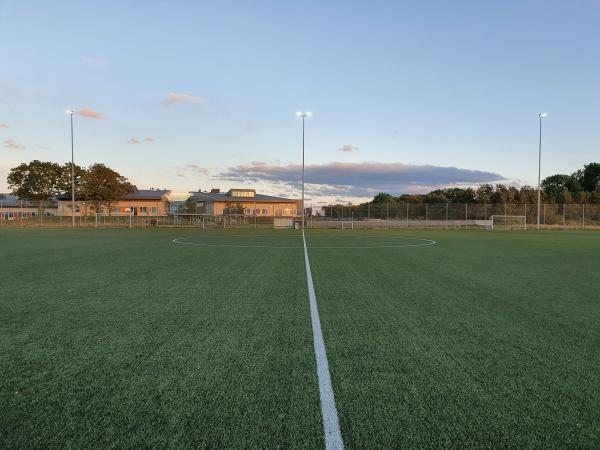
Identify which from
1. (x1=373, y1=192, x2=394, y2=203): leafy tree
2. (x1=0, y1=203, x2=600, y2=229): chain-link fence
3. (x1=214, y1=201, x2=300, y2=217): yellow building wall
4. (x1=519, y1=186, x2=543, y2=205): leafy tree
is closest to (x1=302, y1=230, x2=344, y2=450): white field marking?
(x1=0, y1=203, x2=600, y2=229): chain-link fence

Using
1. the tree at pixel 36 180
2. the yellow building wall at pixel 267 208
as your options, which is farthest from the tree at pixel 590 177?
the tree at pixel 36 180

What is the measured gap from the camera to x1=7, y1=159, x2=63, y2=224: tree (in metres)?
48.5

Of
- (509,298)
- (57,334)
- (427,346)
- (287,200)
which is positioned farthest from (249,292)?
(287,200)

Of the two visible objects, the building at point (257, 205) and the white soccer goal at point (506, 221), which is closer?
the white soccer goal at point (506, 221)

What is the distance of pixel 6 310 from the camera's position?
6.16 metres

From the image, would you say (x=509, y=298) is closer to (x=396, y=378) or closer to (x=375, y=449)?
(x=396, y=378)

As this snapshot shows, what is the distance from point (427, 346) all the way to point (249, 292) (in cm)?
378

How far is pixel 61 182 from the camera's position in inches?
1999

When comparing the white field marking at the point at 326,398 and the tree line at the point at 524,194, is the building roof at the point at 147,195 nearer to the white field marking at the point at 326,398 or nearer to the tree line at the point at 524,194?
the tree line at the point at 524,194

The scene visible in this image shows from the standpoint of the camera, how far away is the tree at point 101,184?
49.2 metres

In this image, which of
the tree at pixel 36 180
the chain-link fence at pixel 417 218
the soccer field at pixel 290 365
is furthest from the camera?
the tree at pixel 36 180

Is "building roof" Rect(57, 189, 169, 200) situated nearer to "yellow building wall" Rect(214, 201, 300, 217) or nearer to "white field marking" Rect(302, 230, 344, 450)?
"yellow building wall" Rect(214, 201, 300, 217)

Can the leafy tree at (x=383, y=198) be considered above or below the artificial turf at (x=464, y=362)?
above

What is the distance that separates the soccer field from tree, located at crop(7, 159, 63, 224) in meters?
47.4
